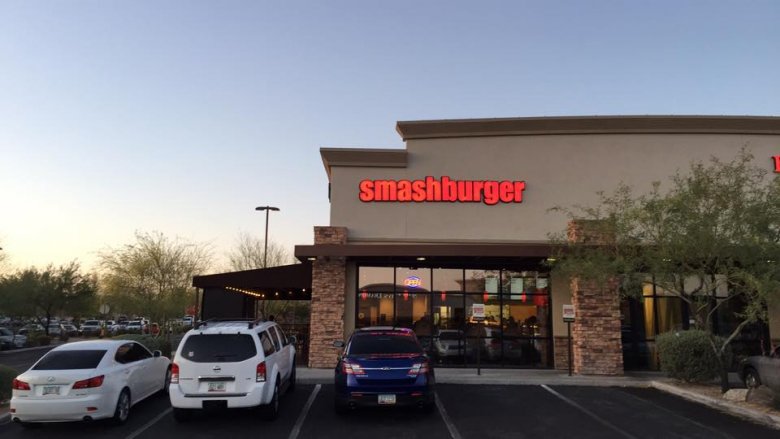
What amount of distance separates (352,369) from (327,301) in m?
7.68

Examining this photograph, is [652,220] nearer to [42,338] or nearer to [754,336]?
[754,336]

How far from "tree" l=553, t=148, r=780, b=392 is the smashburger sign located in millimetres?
4170

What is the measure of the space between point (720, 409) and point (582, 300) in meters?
5.22

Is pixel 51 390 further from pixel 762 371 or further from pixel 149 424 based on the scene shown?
pixel 762 371

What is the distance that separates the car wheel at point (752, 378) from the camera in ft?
43.4

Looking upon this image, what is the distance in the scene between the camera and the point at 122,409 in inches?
379

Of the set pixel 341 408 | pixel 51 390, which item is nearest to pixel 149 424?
pixel 51 390

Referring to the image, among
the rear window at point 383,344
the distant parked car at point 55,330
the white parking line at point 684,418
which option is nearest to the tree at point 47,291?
the distant parked car at point 55,330

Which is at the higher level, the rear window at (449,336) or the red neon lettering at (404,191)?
the red neon lettering at (404,191)

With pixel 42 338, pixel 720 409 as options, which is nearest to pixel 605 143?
pixel 720 409

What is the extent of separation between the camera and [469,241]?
58.2 ft

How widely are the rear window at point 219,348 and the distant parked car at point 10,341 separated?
31.3m

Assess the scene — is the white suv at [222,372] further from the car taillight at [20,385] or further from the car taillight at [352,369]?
the car taillight at [20,385]

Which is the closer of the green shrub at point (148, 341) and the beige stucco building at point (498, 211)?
the green shrub at point (148, 341)
